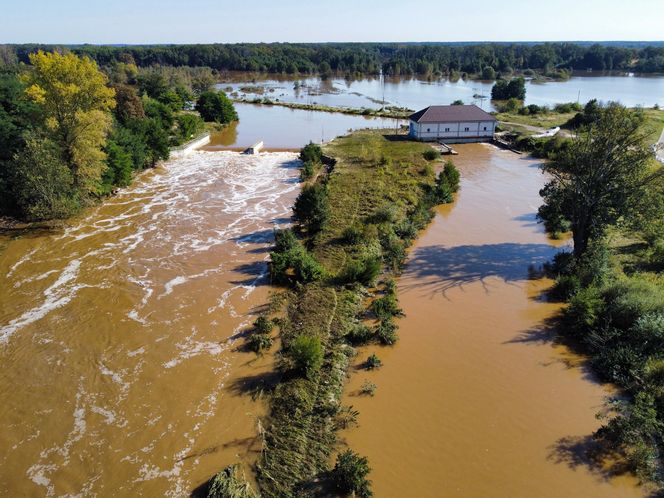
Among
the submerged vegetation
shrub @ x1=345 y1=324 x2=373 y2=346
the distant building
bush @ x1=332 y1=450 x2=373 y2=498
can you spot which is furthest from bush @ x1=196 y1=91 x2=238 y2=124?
bush @ x1=332 y1=450 x2=373 y2=498

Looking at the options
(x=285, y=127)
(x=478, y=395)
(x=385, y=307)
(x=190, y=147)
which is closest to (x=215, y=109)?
(x=285, y=127)

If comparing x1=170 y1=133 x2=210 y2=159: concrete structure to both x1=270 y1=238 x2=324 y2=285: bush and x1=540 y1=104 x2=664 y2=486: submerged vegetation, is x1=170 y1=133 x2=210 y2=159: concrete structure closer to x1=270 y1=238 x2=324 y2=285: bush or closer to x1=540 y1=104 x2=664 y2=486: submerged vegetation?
x1=270 y1=238 x2=324 y2=285: bush

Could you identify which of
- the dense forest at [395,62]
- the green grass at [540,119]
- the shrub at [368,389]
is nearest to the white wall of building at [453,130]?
the green grass at [540,119]

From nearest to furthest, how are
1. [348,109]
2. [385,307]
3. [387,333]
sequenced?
1. [387,333]
2. [385,307]
3. [348,109]

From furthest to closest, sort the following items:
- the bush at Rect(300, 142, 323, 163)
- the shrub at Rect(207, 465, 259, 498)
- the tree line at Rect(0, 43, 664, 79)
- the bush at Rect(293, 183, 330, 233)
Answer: the tree line at Rect(0, 43, 664, 79), the bush at Rect(300, 142, 323, 163), the bush at Rect(293, 183, 330, 233), the shrub at Rect(207, 465, 259, 498)

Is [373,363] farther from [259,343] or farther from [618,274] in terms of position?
[618,274]

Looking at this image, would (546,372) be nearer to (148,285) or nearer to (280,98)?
(148,285)
